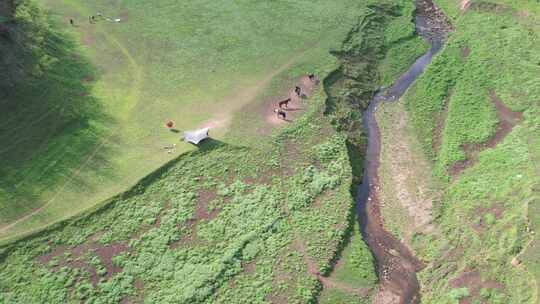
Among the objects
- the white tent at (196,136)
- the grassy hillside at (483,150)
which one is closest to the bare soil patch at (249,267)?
the white tent at (196,136)

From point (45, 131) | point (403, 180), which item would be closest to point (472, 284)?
point (403, 180)

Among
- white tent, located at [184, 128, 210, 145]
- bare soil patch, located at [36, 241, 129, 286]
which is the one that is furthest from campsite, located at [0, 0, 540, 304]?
white tent, located at [184, 128, 210, 145]

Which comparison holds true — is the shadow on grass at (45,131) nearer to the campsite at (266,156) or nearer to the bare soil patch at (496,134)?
the campsite at (266,156)

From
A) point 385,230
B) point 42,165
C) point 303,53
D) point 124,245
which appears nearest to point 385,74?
point 303,53

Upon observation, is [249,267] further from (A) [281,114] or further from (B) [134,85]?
(B) [134,85]

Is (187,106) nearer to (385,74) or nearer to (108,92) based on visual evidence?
(108,92)

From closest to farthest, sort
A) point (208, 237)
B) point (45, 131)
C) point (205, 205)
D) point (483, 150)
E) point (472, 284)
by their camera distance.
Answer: point (472, 284) → point (208, 237) → point (205, 205) → point (45, 131) → point (483, 150)
